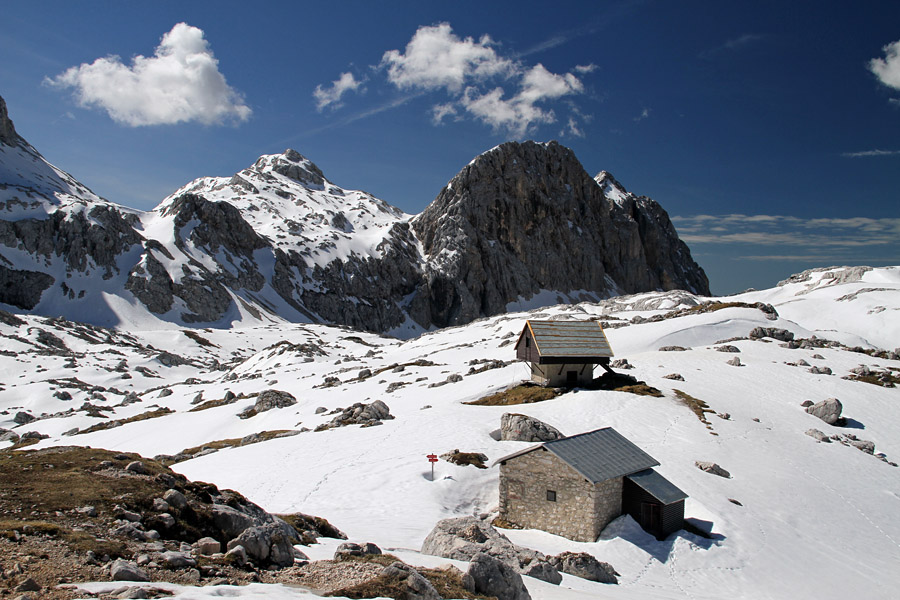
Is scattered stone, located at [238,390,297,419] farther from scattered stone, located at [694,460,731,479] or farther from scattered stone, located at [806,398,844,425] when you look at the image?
scattered stone, located at [806,398,844,425]

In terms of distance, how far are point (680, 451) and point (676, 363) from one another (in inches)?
862

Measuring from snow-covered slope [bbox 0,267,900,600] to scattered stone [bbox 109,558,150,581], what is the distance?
18.3 ft

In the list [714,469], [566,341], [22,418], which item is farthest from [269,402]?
[714,469]

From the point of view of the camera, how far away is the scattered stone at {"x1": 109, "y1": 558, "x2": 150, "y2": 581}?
8781mm

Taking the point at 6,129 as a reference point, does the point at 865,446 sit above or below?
below

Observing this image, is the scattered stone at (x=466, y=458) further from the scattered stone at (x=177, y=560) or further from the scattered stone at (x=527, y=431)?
the scattered stone at (x=177, y=560)

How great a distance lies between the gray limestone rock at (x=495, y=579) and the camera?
39.3 ft

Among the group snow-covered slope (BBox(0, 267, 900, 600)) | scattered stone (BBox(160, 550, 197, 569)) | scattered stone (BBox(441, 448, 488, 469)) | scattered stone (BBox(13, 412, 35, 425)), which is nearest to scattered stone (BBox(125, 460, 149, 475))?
scattered stone (BBox(160, 550, 197, 569))

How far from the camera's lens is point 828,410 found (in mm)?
36906

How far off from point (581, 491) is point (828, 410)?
86.5 ft

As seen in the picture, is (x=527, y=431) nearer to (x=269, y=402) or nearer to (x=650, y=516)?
(x=650, y=516)

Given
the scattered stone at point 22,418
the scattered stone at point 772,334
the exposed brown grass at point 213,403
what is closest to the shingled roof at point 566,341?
the scattered stone at point 772,334

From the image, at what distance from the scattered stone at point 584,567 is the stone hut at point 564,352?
25.7m

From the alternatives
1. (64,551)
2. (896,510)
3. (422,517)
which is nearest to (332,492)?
(422,517)
